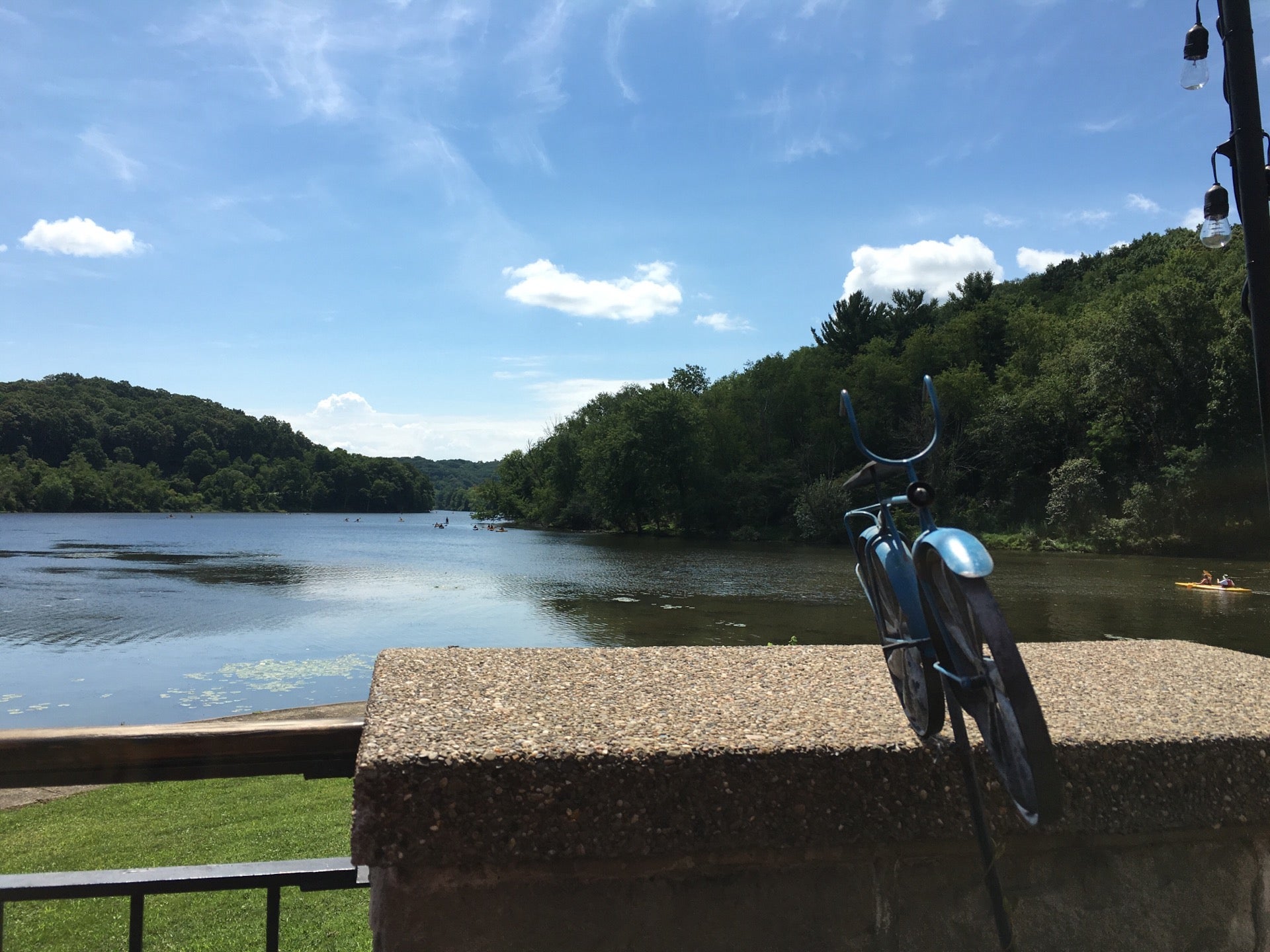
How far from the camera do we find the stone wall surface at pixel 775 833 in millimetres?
1849

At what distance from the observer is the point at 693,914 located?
6.35 feet

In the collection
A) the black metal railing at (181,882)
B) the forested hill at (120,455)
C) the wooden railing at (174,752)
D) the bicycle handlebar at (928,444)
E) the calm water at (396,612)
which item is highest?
the forested hill at (120,455)

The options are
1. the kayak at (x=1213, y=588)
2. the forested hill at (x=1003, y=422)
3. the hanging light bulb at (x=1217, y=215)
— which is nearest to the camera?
the hanging light bulb at (x=1217, y=215)

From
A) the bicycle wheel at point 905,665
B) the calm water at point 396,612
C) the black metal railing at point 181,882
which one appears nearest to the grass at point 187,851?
the black metal railing at point 181,882

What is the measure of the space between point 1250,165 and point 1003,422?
6954 cm

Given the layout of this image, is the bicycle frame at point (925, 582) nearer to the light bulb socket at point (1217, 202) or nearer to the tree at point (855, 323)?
the light bulb socket at point (1217, 202)

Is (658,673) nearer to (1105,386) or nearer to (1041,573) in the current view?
(1041,573)

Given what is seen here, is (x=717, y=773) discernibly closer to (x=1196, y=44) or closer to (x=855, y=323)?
(x=1196, y=44)

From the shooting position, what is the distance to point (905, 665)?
2121 millimetres

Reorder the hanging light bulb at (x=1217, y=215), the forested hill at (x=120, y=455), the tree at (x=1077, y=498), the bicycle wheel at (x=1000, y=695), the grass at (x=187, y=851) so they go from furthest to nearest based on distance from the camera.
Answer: the forested hill at (x=120, y=455) < the tree at (x=1077, y=498) < the grass at (x=187, y=851) < the hanging light bulb at (x=1217, y=215) < the bicycle wheel at (x=1000, y=695)

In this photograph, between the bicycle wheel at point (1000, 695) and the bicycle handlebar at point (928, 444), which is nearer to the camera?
the bicycle wheel at point (1000, 695)

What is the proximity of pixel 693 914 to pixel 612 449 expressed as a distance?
9048 cm

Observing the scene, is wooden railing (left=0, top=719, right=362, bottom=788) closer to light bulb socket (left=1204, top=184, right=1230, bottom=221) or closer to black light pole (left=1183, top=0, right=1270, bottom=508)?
black light pole (left=1183, top=0, right=1270, bottom=508)

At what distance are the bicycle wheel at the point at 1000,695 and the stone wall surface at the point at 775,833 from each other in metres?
0.32
